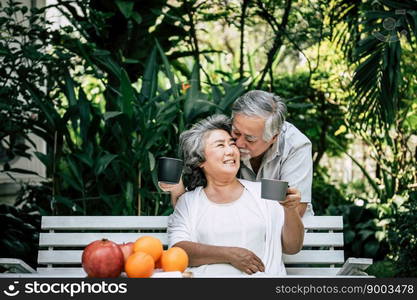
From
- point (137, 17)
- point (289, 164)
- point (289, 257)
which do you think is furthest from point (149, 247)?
point (137, 17)

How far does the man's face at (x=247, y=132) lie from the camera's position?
10.4ft

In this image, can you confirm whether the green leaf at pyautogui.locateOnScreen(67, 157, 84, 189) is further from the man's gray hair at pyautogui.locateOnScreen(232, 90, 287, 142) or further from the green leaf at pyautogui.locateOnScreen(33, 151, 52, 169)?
the man's gray hair at pyautogui.locateOnScreen(232, 90, 287, 142)

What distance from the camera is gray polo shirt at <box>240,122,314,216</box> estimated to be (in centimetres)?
336

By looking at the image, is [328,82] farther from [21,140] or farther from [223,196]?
[223,196]

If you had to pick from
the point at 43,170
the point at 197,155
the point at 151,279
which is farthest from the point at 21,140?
the point at 151,279

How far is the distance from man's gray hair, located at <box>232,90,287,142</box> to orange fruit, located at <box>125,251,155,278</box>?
0.98 meters

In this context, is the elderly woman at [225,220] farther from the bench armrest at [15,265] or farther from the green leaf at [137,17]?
the green leaf at [137,17]

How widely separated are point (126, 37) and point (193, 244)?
8.42 feet

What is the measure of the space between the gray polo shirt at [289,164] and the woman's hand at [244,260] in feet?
1.60

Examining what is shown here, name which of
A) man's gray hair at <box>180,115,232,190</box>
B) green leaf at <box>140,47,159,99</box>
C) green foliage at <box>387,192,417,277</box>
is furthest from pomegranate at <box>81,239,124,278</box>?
green foliage at <box>387,192,417,277</box>

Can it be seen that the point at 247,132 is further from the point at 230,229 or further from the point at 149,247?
the point at 149,247

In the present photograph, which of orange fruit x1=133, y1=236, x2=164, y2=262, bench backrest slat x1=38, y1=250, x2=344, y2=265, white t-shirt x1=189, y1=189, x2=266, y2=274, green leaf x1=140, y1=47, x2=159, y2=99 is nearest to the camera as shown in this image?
orange fruit x1=133, y1=236, x2=164, y2=262

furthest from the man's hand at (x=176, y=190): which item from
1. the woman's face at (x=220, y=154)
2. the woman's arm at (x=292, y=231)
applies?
the woman's arm at (x=292, y=231)

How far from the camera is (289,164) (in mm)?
3393
